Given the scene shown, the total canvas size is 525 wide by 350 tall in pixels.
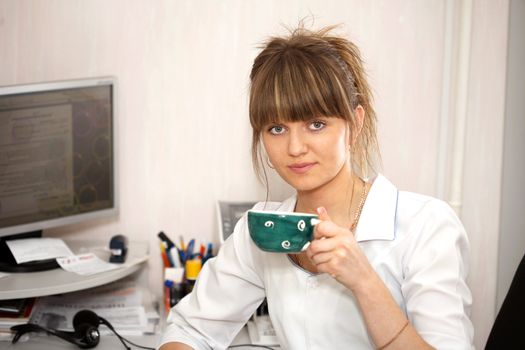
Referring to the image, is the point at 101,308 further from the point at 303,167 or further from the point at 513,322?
the point at 513,322

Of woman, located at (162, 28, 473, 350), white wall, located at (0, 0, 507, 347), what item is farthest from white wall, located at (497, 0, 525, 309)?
woman, located at (162, 28, 473, 350)

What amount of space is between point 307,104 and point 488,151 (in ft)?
3.17

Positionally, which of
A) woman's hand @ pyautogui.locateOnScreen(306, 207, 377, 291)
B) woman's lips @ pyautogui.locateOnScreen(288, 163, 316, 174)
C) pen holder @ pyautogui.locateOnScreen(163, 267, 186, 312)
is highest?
woman's lips @ pyautogui.locateOnScreen(288, 163, 316, 174)

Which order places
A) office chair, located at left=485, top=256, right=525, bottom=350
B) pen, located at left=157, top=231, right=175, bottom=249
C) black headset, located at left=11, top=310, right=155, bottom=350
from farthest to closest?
pen, located at left=157, top=231, right=175, bottom=249, black headset, located at left=11, top=310, right=155, bottom=350, office chair, located at left=485, top=256, right=525, bottom=350

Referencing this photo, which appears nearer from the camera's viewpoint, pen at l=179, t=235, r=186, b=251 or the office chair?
the office chair

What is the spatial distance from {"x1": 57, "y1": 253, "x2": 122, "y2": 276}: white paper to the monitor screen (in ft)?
0.39

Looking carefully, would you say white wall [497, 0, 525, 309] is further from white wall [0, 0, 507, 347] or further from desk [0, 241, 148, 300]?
desk [0, 241, 148, 300]

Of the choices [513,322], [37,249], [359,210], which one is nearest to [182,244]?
[37,249]

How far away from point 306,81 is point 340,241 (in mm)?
307

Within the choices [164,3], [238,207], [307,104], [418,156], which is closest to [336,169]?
[307,104]

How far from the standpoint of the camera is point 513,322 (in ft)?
3.14

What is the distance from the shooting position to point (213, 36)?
1.99m

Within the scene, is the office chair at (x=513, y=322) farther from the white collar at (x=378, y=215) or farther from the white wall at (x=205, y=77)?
the white wall at (x=205, y=77)

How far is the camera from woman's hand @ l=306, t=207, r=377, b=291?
1080mm
